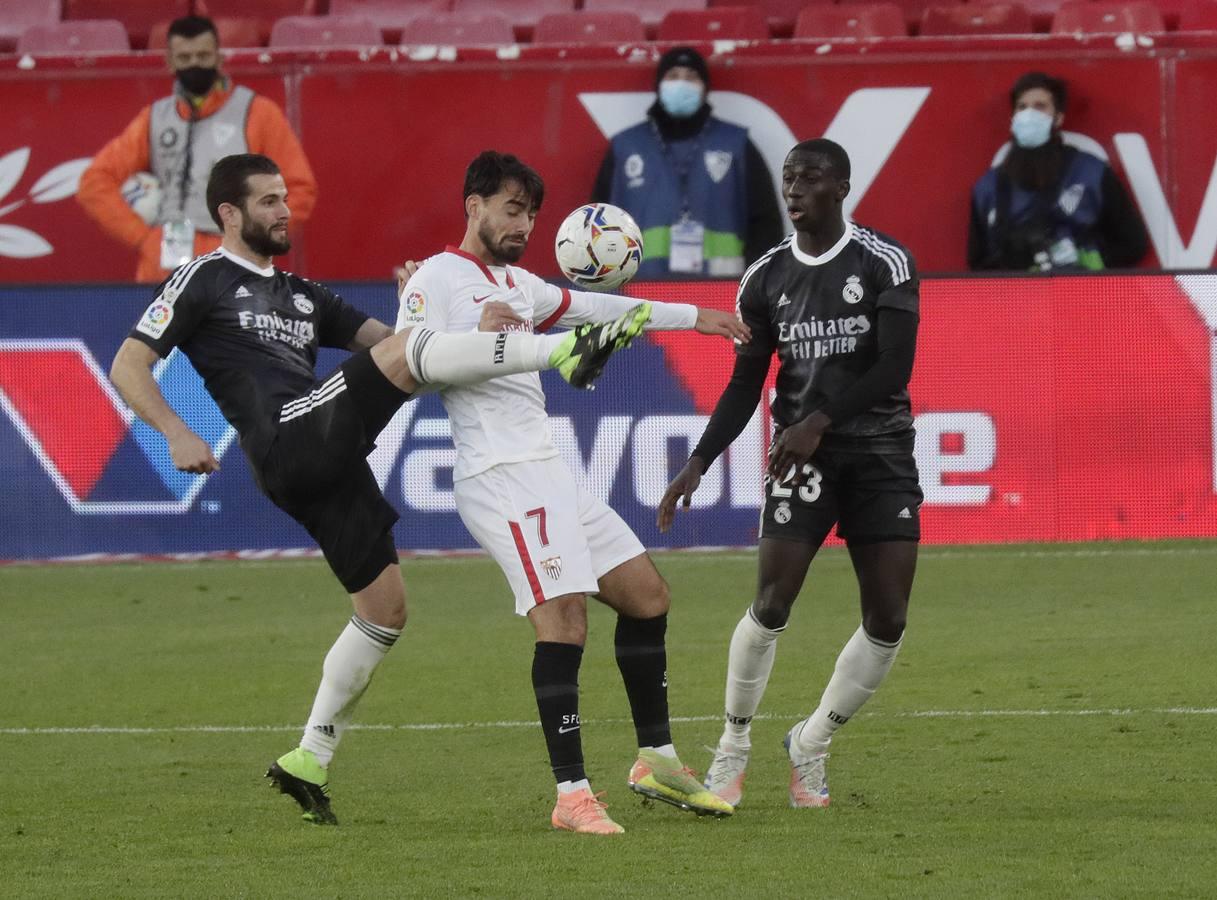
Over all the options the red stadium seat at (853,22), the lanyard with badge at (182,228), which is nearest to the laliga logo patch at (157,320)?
the lanyard with badge at (182,228)

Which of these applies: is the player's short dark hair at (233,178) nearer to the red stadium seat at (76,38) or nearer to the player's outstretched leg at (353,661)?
the player's outstretched leg at (353,661)

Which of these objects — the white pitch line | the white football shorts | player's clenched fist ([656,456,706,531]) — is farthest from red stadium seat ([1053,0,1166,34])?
the white football shorts

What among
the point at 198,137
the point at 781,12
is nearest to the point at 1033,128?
the point at 781,12

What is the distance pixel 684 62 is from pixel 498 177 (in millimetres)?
7743

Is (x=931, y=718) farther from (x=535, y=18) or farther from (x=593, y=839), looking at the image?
(x=535, y=18)

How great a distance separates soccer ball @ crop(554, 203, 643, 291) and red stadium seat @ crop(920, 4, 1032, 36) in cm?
871

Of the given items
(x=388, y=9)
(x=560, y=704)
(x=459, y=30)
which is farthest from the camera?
(x=388, y=9)

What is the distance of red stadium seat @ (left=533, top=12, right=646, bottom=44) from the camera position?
15.4 metres

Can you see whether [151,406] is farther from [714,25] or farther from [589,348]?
[714,25]

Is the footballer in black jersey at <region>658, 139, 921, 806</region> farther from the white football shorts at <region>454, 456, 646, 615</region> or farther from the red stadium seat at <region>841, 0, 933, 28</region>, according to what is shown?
the red stadium seat at <region>841, 0, 933, 28</region>

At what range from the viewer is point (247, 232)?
21.7 feet

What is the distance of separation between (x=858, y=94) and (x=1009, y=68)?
3.33 feet

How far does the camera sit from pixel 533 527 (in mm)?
6078

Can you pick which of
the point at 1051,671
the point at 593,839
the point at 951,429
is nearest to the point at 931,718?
the point at 1051,671
